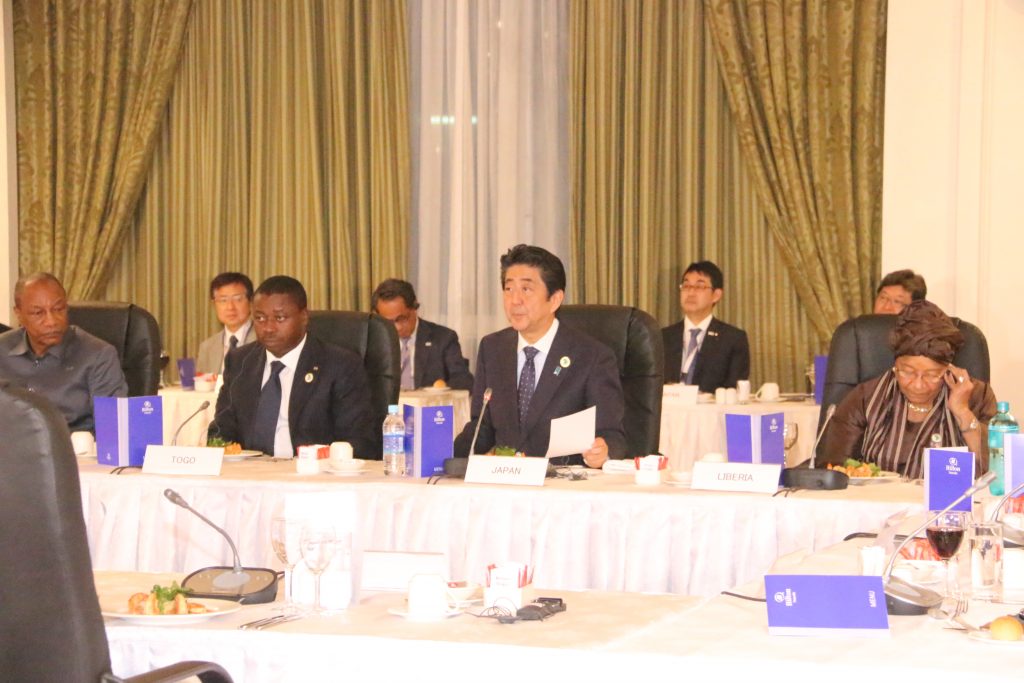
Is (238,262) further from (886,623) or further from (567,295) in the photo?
(886,623)

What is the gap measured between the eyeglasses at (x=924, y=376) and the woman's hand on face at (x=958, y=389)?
35 mm

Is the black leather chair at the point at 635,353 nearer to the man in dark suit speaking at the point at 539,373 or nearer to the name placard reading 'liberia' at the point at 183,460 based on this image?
the man in dark suit speaking at the point at 539,373

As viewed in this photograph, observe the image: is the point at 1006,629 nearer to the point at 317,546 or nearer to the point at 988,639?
the point at 988,639

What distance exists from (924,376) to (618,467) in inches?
36.7

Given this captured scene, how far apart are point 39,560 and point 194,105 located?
268 inches

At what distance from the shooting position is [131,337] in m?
5.62

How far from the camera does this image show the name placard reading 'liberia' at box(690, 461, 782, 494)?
352 cm

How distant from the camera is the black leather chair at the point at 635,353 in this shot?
477cm

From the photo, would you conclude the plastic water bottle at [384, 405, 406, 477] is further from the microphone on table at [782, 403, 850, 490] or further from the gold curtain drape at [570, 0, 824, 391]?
the gold curtain drape at [570, 0, 824, 391]

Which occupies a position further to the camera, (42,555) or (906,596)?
(906,596)

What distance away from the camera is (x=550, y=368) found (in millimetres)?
4367

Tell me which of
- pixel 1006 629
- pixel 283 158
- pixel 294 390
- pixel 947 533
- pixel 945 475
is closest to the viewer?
pixel 1006 629

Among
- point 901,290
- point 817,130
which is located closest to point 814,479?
point 901,290

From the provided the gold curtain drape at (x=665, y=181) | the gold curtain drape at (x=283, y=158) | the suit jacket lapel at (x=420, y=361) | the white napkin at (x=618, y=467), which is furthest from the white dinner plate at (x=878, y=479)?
the gold curtain drape at (x=283, y=158)
